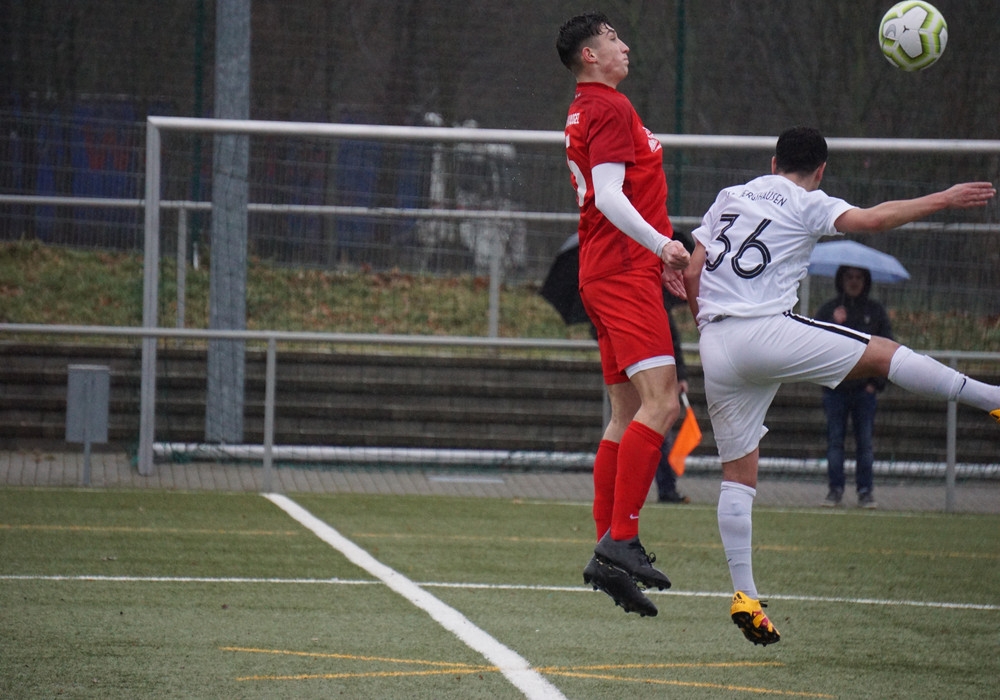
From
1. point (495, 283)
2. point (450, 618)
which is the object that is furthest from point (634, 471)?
point (495, 283)

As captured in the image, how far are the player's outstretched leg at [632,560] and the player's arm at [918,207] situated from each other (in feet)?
4.86

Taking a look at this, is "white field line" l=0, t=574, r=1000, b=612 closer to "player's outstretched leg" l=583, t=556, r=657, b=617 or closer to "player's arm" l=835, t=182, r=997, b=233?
"player's outstretched leg" l=583, t=556, r=657, b=617

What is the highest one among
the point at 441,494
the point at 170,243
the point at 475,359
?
the point at 170,243

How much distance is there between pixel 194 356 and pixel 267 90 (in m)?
4.01

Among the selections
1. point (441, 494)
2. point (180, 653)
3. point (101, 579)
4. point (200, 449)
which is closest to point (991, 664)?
point (180, 653)

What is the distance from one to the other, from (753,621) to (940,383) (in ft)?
3.80

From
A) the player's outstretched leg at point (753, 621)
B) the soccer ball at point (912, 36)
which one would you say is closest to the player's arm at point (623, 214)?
the player's outstretched leg at point (753, 621)

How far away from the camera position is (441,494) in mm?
11344

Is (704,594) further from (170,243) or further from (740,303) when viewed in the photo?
(170,243)

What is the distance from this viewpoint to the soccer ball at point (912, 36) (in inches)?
269

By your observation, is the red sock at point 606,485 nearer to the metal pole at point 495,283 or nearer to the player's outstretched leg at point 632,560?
the player's outstretched leg at point 632,560

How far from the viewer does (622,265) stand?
5.55 meters

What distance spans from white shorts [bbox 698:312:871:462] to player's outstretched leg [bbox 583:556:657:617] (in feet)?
2.54

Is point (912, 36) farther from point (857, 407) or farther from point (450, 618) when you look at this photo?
point (857, 407)
